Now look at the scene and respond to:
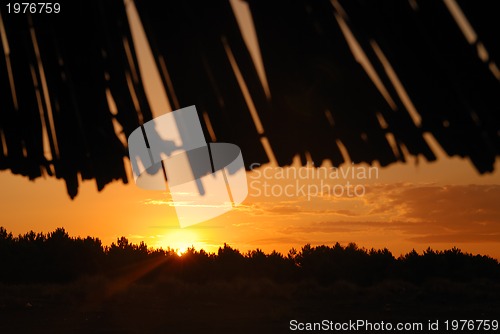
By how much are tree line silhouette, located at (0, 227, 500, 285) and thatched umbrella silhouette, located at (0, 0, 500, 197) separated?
7200 millimetres

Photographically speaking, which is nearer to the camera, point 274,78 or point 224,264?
point 274,78

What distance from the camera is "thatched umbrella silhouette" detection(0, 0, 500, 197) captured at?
73.6 inches

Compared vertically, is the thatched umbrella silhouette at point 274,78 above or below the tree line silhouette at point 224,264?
above

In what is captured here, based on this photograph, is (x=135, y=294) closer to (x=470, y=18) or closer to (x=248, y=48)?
(x=248, y=48)

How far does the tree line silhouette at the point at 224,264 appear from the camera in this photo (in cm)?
966

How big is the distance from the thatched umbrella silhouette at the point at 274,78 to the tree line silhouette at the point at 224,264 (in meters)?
7.20

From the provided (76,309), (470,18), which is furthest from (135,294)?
(470,18)

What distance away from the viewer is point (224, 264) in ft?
33.0

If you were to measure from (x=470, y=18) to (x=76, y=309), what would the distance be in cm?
696

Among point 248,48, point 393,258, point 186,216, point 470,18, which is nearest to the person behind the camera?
point 470,18

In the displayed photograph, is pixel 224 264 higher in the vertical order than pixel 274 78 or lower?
lower

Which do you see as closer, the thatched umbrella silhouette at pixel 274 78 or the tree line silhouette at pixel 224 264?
the thatched umbrella silhouette at pixel 274 78

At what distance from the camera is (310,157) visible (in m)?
2.35

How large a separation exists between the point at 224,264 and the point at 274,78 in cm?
814
